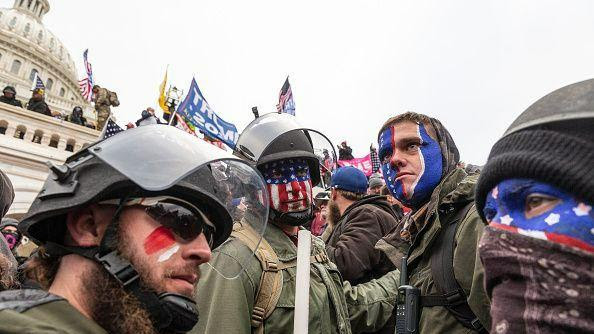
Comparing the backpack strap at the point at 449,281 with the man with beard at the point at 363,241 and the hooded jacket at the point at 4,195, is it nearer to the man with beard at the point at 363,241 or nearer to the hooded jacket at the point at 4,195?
the man with beard at the point at 363,241

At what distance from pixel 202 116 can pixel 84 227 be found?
1052 cm

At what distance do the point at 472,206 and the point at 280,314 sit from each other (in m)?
1.27

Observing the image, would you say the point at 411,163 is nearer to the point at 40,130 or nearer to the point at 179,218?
the point at 179,218

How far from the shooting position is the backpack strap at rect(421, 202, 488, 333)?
227 cm

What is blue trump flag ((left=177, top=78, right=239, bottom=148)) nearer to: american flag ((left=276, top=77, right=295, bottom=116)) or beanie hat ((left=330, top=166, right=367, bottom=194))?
american flag ((left=276, top=77, right=295, bottom=116))

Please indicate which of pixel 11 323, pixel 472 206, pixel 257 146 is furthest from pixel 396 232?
pixel 11 323

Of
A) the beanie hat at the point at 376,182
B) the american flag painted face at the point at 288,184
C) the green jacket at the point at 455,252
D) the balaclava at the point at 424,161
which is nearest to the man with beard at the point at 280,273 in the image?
the american flag painted face at the point at 288,184

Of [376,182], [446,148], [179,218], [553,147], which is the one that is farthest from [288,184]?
[376,182]

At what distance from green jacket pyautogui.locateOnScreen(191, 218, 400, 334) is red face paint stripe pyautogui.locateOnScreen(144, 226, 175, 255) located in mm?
802

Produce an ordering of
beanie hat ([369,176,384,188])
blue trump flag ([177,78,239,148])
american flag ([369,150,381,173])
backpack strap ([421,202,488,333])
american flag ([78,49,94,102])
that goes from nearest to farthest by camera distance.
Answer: backpack strap ([421,202,488,333]) → beanie hat ([369,176,384,188]) → blue trump flag ([177,78,239,148]) → american flag ([369,150,381,173]) → american flag ([78,49,94,102])

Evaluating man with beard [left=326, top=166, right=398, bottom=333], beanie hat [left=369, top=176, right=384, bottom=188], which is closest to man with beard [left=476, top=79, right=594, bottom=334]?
man with beard [left=326, top=166, right=398, bottom=333]

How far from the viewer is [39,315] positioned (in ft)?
4.80

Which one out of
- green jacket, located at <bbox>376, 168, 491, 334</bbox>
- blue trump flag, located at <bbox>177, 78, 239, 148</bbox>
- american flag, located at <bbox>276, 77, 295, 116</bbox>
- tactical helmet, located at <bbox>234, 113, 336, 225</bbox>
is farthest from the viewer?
american flag, located at <bbox>276, 77, 295, 116</bbox>

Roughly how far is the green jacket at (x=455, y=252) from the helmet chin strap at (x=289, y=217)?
60 cm
